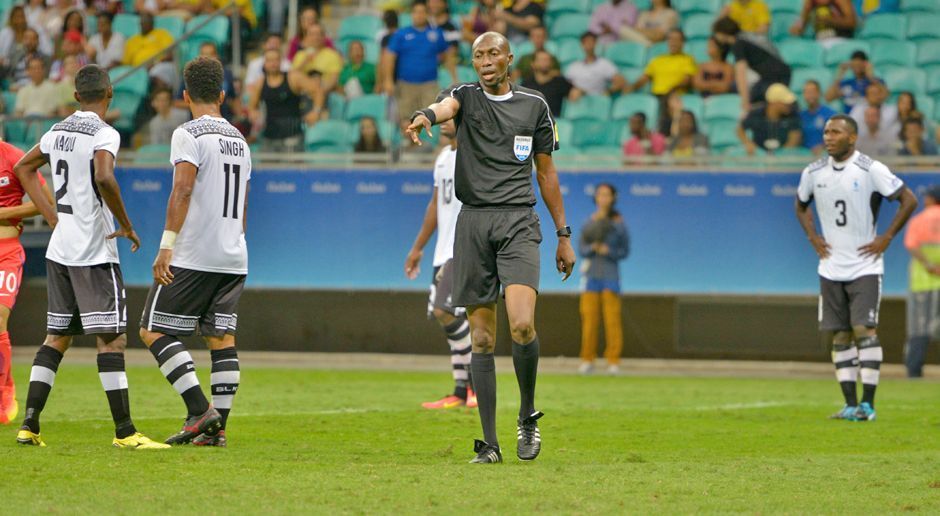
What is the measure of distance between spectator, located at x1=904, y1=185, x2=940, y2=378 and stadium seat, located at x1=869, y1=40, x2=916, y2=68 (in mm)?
3263

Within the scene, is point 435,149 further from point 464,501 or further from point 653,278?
point 464,501

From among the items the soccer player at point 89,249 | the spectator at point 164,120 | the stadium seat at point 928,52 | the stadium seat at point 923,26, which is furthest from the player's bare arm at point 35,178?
the stadium seat at point 923,26

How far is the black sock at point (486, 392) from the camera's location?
7973mm

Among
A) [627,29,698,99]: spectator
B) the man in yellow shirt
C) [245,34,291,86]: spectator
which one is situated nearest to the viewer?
[627,29,698,99]: spectator

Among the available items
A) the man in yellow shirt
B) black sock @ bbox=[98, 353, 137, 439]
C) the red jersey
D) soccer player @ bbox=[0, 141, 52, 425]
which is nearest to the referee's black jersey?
black sock @ bbox=[98, 353, 137, 439]

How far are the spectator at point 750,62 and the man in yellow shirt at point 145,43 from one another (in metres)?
8.10

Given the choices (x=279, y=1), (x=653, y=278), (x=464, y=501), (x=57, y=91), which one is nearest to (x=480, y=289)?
(x=464, y=501)

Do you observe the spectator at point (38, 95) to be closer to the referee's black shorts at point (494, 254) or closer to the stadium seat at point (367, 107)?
the stadium seat at point (367, 107)

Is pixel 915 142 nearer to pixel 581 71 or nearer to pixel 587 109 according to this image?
pixel 587 109

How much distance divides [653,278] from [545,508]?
1268cm

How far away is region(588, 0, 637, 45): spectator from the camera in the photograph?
821 inches

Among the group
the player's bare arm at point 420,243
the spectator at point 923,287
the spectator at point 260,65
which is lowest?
the spectator at point 923,287

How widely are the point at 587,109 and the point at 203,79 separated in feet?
37.6

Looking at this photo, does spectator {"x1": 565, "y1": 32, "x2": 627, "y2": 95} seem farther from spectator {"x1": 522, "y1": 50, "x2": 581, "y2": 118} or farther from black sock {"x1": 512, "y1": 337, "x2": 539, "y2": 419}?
black sock {"x1": 512, "y1": 337, "x2": 539, "y2": 419}
